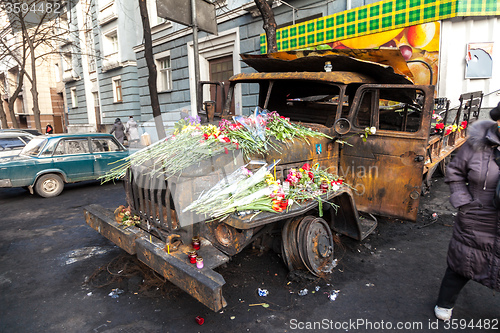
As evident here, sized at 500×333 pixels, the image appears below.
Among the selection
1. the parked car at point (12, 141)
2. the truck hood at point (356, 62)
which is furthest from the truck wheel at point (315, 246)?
the parked car at point (12, 141)

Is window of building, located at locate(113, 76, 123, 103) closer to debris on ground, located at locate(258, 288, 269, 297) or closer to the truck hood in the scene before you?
the truck hood

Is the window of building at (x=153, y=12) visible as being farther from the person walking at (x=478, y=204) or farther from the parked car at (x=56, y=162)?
the person walking at (x=478, y=204)

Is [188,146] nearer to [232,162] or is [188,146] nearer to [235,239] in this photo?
[232,162]

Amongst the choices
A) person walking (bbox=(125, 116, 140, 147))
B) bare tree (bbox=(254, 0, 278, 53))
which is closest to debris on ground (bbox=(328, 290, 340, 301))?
bare tree (bbox=(254, 0, 278, 53))

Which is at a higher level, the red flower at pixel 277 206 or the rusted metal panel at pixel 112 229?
the red flower at pixel 277 206

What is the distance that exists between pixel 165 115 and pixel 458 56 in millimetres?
12088

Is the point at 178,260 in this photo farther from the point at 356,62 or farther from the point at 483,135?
the point at 356,62

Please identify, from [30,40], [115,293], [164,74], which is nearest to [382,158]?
[115,293]

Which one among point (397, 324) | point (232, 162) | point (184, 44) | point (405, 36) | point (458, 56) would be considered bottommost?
point (397, 324)

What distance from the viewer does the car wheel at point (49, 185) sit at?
7105mm

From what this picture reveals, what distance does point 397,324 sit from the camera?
8.85ft

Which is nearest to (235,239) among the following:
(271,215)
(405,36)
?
(271,215)

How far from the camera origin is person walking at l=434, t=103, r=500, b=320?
91.5 inches

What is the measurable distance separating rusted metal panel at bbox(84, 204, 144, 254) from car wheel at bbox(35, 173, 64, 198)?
13.8ft
